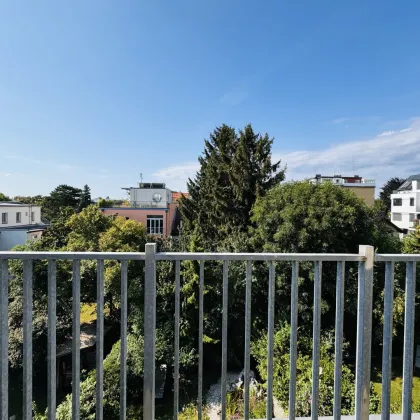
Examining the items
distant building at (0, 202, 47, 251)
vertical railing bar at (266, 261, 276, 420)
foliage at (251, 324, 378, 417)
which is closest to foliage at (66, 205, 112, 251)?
distant building at (0, 202, 47, 251)

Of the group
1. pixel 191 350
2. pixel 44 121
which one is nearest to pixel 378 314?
pixel 191 350

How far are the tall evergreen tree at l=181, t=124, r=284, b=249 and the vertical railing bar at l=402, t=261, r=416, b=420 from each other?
963 centimetres

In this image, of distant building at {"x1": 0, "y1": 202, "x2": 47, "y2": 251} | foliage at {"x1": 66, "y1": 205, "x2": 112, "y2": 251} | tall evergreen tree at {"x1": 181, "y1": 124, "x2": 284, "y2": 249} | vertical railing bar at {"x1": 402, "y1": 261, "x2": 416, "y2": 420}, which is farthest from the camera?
distant building at {"x1": 0, "y1": 202, "x2": 47, "y2": 251}

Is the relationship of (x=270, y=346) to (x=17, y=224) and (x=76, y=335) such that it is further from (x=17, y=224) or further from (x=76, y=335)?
(x=17, y=224)

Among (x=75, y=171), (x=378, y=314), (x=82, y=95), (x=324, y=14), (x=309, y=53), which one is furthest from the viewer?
(x=75, y=171)

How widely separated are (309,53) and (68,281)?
10.0 m

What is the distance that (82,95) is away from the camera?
7.55 metres

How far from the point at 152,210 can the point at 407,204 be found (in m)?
21.4

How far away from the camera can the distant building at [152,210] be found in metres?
19.8

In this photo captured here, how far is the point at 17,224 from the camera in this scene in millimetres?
18328

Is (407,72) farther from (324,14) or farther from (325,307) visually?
(325,307)

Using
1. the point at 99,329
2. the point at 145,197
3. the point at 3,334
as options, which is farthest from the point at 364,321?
the point at 145,197

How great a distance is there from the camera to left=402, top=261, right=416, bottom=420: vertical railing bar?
1244mm

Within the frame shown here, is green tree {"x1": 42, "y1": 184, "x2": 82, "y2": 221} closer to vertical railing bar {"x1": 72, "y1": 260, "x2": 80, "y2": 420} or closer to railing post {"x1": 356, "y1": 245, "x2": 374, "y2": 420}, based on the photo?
vertical railing bar {"x1": 72, "y1": 260, "x2": 80, "y2": 420}
